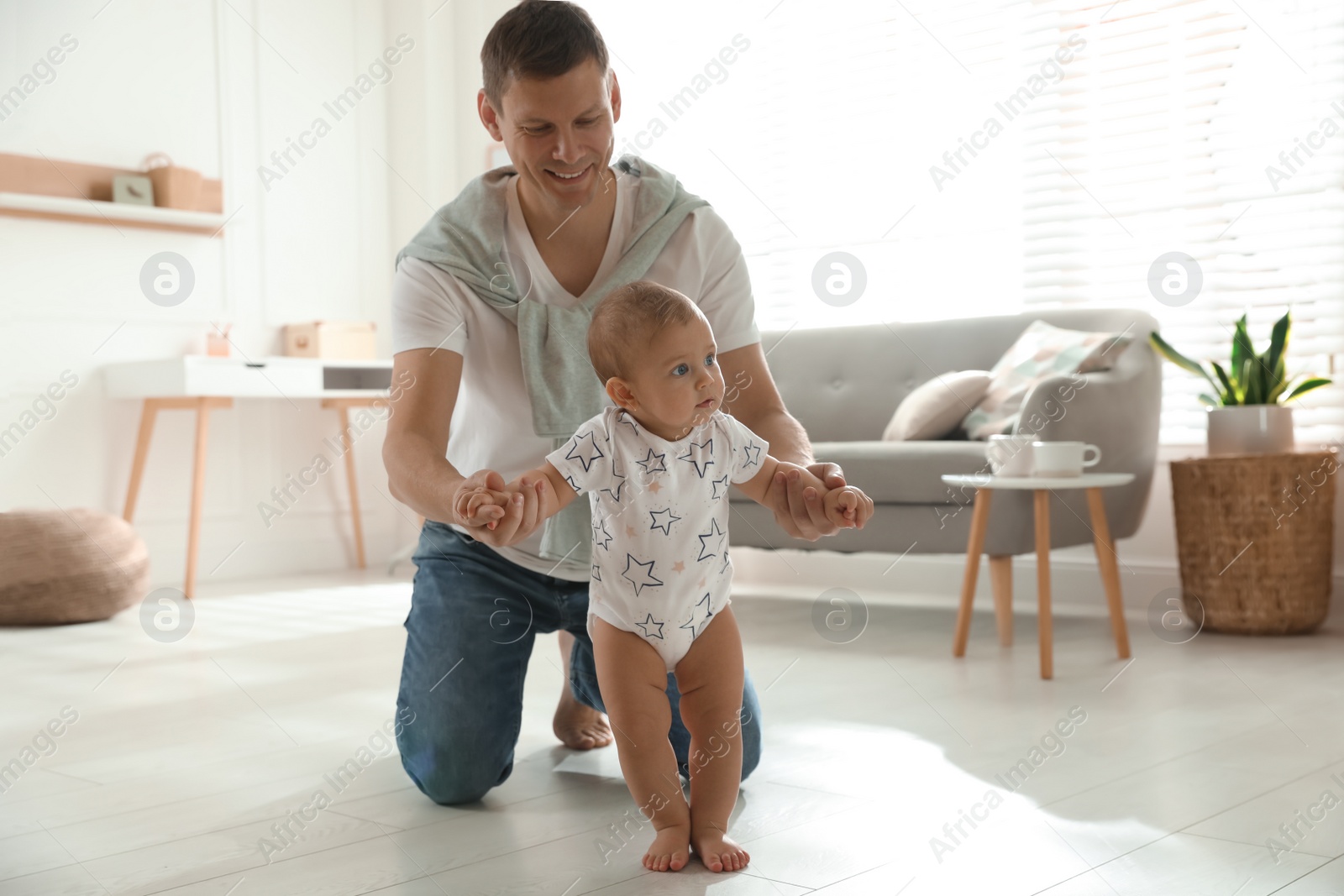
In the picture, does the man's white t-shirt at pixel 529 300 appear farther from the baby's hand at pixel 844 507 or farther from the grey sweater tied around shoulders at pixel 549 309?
the baby's hand at pixel 844 507

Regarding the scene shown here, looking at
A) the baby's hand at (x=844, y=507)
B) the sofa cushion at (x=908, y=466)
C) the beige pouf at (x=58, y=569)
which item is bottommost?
the beige pouf at (x=58, y=569)

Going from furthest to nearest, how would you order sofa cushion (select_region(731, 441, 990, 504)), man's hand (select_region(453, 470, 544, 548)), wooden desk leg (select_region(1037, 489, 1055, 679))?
sofa cushion (select_region(731, 441, 990, 504)), wooden desk leg (select_region(1037, 489, 1055, 679)), man's hand (select_region(453, 470, 544, 548))

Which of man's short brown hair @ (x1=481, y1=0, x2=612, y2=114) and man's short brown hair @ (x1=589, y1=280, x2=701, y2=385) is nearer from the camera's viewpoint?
man's short brown hair @ (x1=589, y1=280, x2=701, y2=385)

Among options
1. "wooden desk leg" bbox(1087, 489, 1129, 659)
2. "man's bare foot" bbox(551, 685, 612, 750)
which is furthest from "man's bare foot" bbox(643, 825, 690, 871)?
"wooden desk leg" bbox(1087, 489, 1129, 659)

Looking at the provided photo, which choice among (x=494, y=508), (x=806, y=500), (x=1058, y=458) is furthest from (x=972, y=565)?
(x=494, y=508)

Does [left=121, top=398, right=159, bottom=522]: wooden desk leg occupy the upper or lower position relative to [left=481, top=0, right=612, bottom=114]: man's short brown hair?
lower

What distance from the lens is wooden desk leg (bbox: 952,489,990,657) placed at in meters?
2.74

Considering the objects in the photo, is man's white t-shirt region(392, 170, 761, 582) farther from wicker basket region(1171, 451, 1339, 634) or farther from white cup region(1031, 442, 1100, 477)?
wicker basket region(1171, 451, 1339, 634)

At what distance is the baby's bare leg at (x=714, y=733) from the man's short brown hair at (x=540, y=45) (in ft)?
2.27

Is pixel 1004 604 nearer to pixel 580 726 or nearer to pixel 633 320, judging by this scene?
pixel 580 726

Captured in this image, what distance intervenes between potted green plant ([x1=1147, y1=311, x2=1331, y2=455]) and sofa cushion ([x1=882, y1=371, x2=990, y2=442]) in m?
0.48

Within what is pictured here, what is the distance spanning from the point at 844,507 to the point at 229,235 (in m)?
4.05

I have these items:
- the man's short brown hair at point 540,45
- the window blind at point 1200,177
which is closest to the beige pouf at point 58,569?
the man's short brown hair at point 540,45

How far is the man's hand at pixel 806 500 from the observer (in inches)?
54.0
